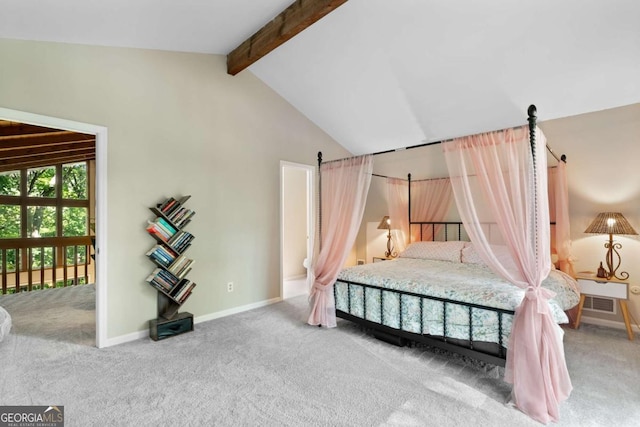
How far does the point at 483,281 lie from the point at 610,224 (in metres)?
1.60

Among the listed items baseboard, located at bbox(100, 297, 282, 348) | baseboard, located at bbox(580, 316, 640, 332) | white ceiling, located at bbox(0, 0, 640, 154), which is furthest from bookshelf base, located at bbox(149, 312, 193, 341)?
baseboard, located at bbox(580, 316, 640, 332)

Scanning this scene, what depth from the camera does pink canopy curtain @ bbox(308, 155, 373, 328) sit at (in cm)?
322

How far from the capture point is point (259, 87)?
14.0ft

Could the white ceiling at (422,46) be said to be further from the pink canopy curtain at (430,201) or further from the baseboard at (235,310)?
the baseboard at (235,310)

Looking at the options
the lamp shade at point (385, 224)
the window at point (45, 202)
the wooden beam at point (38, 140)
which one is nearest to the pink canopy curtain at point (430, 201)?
the lamp shade at point (385, 224)

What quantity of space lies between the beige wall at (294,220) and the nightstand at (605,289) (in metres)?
4.53

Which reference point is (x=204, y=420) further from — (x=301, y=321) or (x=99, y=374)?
(x=301, y=321)

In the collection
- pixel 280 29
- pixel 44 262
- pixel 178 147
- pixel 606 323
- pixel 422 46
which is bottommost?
pixel 606 323

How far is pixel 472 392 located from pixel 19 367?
347 centimetres

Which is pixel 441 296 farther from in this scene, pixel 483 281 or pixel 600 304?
pixel 600 304

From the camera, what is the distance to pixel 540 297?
6.57 feet

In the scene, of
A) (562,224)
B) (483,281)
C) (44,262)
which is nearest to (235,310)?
(483,281)

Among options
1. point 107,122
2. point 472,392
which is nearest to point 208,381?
point 472,392

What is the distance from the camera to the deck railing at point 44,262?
5134 millimetres
